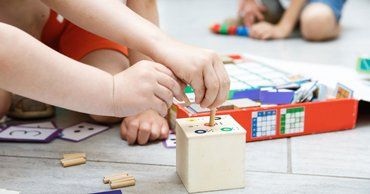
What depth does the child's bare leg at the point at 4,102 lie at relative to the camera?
96cm

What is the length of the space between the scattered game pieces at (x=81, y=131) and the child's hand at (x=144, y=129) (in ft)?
0.20

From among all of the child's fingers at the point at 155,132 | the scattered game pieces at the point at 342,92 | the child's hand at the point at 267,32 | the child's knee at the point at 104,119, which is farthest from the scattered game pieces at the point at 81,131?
the child's hand at the point at 267,32

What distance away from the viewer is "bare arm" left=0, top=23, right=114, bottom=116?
64 centimetres

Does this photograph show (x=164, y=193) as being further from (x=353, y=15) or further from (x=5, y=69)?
(x=353, y=15)

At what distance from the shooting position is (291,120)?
0.94 m

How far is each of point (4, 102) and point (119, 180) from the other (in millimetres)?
349

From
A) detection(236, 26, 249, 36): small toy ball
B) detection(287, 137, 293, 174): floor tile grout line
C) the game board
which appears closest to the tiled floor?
detection(287, 137, 293, 174): floor tile grout line

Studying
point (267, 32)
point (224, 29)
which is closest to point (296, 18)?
point (267, 32)

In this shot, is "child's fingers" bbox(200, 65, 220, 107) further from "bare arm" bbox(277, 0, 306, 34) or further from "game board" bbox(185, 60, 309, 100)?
"bare arm" bbox(277, 0, 306, 34)

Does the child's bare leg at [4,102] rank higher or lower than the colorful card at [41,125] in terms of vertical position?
higher

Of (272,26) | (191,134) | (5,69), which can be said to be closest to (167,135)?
(191,134)

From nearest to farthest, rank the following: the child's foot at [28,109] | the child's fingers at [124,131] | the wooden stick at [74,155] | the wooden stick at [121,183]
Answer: the wooden stick at [121,183] → the wooden stick at [74,155] → the child's fingers at [124,131] → the child's foot at [28,109]

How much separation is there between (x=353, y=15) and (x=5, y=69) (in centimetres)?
201

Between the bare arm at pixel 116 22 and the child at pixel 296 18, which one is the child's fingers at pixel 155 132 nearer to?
the bare arm at pixel 116 22
